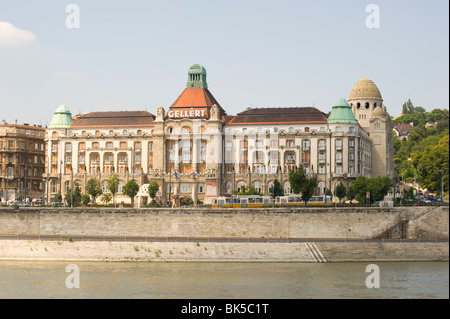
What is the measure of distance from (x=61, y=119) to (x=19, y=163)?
14.3m

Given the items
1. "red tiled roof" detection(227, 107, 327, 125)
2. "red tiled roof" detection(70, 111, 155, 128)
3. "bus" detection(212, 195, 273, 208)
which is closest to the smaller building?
"red tiled roof" detection(70, 111, 155, 128)

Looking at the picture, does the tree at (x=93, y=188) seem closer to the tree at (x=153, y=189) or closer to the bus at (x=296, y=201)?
the tree at (x=153, y=189)

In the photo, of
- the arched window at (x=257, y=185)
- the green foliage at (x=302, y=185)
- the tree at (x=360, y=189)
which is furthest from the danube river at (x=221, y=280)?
the arched window at (x=257, y=185)

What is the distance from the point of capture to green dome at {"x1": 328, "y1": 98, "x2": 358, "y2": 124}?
14725 cm

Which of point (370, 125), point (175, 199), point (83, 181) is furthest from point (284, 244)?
point (370, 125)

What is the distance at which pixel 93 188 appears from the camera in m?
142

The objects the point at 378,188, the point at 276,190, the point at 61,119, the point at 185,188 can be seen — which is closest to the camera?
the point at 378,188

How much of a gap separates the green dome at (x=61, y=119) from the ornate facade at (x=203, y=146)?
0.64 feet

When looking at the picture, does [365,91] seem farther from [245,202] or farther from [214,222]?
[214,222]

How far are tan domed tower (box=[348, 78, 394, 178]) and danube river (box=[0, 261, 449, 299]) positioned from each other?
251ft

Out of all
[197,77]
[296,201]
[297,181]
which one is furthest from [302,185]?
[197,77]

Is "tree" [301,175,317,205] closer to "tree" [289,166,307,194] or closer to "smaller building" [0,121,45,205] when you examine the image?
"tree" [289,166,307,194]
